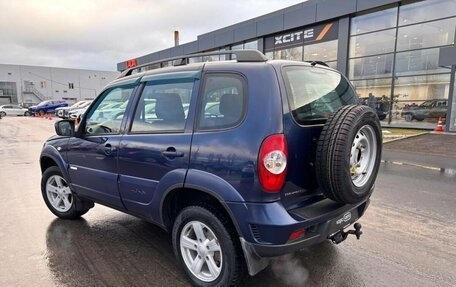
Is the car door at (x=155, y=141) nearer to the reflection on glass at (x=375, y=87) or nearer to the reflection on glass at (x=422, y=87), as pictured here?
the reflection on glass at (x=422, y=87)

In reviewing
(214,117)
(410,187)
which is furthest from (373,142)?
(410,187)

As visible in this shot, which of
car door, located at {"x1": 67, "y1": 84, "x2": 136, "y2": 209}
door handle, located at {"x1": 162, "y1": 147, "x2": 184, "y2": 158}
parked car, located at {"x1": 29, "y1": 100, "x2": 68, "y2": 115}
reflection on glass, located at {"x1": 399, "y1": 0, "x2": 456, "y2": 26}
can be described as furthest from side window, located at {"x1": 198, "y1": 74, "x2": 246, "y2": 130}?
parked car, located at {"x1": 29, "y1": 100, "x2": 68, "y2": 115}

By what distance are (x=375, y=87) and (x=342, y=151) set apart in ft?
58.1

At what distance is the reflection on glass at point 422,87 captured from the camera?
1566 centimetres

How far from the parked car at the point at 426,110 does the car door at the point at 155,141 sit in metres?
16.4

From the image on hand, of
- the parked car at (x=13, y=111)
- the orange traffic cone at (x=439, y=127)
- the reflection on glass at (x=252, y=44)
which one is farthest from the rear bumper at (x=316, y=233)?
the parked car at (x=13, y=111)

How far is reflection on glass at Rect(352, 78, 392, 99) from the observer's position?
17.6 meters

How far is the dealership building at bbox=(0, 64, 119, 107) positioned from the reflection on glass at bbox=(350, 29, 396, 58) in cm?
5481

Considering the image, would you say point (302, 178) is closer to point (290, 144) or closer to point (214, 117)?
point (290, 144)

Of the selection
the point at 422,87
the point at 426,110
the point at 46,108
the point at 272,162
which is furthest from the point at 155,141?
the point at 46,108

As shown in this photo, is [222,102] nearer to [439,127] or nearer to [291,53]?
[439,127]

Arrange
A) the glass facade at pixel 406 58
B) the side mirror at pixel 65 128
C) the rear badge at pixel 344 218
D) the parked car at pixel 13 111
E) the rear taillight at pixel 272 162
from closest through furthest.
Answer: the rear taillight at pixel 272 162 < the rear badge at pixel 344 218 < the side mirror at pixel 65 128 < the glass facade at pixel 406 58 < the parked car at pixel 13 111

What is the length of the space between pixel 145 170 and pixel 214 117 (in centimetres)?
87

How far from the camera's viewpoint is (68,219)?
14.3 feet
